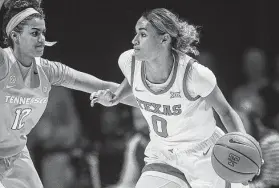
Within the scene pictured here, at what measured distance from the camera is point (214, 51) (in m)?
6.09

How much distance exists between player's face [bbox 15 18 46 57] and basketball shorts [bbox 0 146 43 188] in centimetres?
64

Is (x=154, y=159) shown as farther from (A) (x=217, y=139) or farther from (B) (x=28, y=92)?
(B) (x=28, y=92)

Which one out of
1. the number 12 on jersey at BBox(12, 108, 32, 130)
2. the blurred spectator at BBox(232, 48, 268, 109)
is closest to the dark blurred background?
the blurred spectator at BBox(232, 48, 268, 109)

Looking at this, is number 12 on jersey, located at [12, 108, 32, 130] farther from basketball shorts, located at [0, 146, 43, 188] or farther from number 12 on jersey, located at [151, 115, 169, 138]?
number 12 on jersey, located at [151, 115, 169, 138]

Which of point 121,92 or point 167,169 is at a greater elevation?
point 121,92

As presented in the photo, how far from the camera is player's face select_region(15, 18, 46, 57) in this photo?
134 inches

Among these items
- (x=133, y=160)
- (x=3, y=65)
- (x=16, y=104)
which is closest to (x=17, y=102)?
(x=16, y=104)

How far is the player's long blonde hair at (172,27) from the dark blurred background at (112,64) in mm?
2038

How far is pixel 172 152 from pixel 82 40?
263 cm

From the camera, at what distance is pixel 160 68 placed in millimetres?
3422

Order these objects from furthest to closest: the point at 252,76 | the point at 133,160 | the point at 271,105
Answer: the point at 252,76, the point at 271,105, the point at 133,160

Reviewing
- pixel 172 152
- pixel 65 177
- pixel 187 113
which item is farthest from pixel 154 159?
pixel 65 177

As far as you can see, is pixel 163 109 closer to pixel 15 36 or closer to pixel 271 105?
pixel 15 36

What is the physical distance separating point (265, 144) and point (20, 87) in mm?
2889
